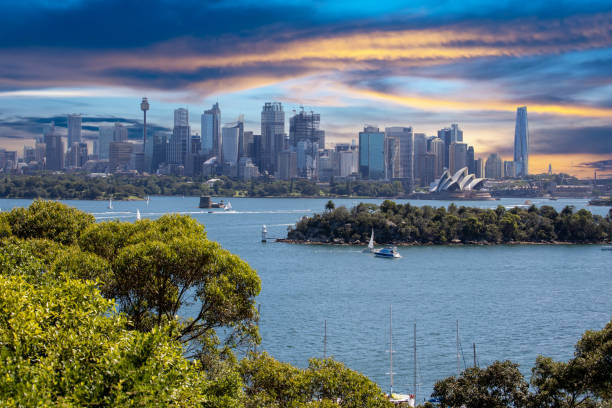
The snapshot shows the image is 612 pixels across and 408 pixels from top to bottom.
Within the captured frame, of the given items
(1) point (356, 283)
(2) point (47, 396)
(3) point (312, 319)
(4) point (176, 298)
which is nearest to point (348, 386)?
(4) point (176, 298)

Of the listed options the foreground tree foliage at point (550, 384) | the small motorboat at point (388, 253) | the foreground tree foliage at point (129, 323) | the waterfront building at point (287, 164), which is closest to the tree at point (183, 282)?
the foreground tree foliage at point (129, 323)

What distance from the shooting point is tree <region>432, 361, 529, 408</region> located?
11.4 meters

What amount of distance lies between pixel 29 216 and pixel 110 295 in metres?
4.26

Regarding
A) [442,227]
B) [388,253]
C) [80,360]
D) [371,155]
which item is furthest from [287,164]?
[80,360]

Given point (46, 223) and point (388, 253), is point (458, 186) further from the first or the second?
point (46, 223)

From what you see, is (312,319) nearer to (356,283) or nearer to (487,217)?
(356,283)

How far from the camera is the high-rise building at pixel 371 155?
191875 millimetres

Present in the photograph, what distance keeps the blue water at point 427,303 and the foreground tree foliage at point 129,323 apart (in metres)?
8.32

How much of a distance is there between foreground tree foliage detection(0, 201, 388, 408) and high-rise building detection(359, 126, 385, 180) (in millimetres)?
179239

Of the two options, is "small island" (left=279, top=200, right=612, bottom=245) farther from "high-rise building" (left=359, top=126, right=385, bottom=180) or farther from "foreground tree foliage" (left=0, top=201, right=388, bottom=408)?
"high-rise building" (left=359, top=126, right=385, bottom=180)

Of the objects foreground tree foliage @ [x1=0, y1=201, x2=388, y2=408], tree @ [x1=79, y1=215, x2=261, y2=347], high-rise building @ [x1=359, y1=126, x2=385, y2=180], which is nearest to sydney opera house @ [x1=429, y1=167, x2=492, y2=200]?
high-rise building @ [x1=359, y1=126, x2=385, y2=180]

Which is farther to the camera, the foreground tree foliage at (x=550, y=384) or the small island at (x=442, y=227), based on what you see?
the small island at (x=442, y=227)

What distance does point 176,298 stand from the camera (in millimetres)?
11383

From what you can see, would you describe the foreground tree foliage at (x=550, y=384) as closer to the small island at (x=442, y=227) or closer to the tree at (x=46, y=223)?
the tree at (x=46, y=223)
